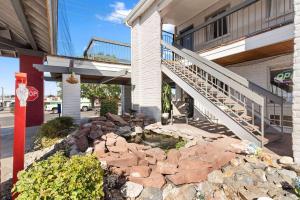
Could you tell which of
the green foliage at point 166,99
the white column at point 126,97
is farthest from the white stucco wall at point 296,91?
the white column at point 126,97

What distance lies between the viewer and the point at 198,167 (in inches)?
167

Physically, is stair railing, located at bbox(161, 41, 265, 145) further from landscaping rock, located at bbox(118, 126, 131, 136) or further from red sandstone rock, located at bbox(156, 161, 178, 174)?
landscaping rock, located at bbox(118, 126, 131, 136)

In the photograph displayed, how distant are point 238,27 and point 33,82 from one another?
1133 cm

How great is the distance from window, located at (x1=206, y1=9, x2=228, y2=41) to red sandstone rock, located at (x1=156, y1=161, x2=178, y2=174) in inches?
308

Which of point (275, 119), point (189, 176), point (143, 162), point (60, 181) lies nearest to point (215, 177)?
point (189, 176)

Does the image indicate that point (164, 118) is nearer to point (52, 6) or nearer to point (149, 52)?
point (149, 52)

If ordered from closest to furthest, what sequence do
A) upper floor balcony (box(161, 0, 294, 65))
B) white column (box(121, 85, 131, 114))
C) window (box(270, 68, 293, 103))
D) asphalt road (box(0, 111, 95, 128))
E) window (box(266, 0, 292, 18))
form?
upper floor balcony (box(161, 0, 294, 65))
window (box(266, 0, 292, 18))
window (box(270, 68, 293, 103))
asphalt road (box(0, 111, 95, 128))
white column (box(121, 85, 131, 114))

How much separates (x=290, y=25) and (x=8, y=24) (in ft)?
35.3

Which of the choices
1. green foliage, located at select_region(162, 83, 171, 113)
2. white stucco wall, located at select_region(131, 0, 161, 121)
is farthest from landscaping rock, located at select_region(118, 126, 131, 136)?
green foliage, located at select_region(162, 83, 171, 113)

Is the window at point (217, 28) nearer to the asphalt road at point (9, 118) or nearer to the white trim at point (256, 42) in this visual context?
the white trim at point (256, 42)

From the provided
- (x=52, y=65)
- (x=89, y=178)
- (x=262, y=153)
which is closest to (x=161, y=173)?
(x=89, y=178)

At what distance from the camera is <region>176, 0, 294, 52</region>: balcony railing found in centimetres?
728

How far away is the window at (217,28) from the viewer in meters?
10.1

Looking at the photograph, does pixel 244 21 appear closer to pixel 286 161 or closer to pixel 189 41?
pixel 189 41
